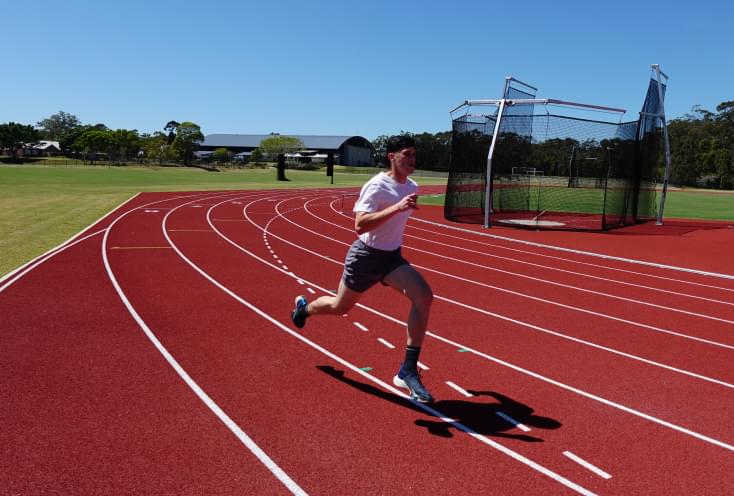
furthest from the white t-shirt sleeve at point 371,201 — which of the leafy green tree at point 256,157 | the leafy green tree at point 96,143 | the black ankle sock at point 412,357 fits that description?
the leafy green tree at point 96,143

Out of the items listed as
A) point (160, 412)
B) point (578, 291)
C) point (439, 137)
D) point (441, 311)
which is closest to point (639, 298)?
point (578, 291)

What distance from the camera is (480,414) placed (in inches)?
173

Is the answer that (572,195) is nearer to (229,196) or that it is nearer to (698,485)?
(229,196)

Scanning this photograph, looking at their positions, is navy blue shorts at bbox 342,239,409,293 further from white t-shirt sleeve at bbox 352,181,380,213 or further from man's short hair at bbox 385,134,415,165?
man's short hair at bbox 385,134,415,165

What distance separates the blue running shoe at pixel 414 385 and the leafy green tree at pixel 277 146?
109130mm

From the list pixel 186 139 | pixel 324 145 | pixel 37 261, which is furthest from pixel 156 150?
pixel 37 261

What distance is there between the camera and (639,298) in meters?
8.81

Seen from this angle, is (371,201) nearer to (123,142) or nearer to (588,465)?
(588,465)

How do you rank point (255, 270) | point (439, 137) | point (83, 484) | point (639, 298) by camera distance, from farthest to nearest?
point (439, 137), point (255, 270), point (639, 298), point (83, 484)

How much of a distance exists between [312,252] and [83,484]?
9197 mm

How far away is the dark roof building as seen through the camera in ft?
410

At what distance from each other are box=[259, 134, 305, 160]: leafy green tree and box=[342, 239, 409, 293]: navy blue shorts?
109 metres

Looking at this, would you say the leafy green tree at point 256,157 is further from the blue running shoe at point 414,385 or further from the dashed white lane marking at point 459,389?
the blue running shoe at point 414,385

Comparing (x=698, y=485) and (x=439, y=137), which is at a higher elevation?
(x=439, y=137)
